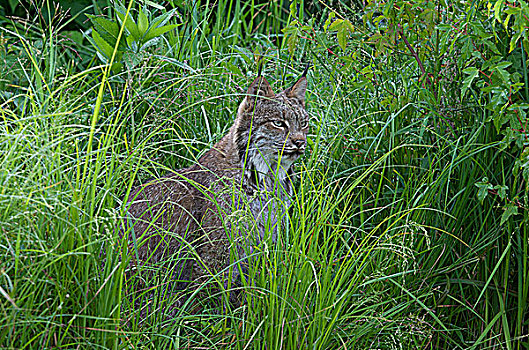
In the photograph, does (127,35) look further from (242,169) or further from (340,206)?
(340,206)

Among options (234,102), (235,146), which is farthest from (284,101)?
(234,102)

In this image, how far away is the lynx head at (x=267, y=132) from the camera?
11.2 feet

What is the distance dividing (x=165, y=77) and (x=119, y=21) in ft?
1.61

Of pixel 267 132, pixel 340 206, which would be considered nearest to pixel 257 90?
pixel 267 132

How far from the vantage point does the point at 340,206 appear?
11.9 ft

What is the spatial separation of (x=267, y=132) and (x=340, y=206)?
1.86 ft

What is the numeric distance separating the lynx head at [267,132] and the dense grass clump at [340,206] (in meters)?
0.19

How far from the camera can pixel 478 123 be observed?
3166 mm

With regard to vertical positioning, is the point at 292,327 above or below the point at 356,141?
below

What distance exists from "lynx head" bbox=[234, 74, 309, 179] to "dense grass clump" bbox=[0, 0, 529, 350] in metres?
0.19

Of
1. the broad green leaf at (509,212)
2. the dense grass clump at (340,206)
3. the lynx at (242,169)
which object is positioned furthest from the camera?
the lynx at (242,169)

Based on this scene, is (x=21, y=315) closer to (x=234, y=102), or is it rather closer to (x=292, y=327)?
(x=292, y=327)

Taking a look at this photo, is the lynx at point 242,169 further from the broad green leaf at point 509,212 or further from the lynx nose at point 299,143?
the broad green leaf at point 509,212

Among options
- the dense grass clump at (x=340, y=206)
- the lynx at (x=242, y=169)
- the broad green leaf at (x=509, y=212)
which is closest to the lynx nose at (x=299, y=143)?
the lynx at (x=242, y=169)
